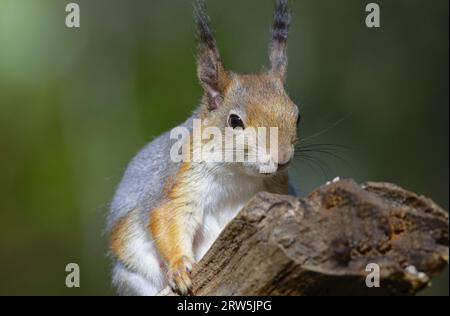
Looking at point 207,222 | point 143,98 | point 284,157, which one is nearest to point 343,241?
point 284,157

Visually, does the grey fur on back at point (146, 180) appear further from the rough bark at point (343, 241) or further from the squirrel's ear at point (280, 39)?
the rough bark at point (343, 241)

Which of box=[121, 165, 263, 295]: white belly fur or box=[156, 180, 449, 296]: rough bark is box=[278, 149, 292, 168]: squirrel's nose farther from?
box=[156, 180, 449, 296]: rough bark

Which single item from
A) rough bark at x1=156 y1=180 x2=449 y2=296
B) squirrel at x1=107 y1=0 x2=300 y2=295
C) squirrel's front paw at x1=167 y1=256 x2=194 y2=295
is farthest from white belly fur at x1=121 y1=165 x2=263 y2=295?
rough bark at x1=156 y1=180 x2=449 y2=296

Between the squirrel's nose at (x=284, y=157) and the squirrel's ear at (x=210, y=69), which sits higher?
the squirrel's ear at (x=210, y=69)

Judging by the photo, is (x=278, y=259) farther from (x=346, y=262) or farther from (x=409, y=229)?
(x=409, y=229)

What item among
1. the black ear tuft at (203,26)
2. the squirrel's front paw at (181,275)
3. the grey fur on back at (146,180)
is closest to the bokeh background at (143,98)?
the grey fur on back at (146,180)

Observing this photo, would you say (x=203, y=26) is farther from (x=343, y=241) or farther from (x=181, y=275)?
(x=343, y=241)
